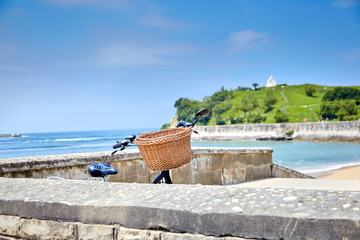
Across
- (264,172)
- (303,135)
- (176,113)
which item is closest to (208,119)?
(176,113)

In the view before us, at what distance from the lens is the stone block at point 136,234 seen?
2031 mm

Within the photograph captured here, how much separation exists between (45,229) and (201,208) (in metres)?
1.15

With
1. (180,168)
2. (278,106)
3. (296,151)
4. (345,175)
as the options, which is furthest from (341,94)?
(180,168)

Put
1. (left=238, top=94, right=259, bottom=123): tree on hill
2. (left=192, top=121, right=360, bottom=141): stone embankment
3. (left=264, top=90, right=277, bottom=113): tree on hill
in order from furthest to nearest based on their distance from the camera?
(left=238, top=94, right=259, bottom=123): tree on hill → (left=264, top=90, right=277, bottom=113): tree on hill → (left=192, top=121, right=360, bottom=141): stone embankment

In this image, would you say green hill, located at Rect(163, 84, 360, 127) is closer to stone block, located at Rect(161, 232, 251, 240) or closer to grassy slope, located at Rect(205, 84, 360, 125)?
grassy slope, located at Rect(205, 84, 360, 125)

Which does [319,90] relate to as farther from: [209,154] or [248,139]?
[209,154]

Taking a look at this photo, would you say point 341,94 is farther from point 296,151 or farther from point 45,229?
point 45,229

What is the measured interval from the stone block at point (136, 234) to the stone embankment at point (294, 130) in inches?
2619

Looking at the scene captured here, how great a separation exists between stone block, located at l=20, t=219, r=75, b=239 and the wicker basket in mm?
1272

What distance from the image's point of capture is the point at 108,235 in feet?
7.10

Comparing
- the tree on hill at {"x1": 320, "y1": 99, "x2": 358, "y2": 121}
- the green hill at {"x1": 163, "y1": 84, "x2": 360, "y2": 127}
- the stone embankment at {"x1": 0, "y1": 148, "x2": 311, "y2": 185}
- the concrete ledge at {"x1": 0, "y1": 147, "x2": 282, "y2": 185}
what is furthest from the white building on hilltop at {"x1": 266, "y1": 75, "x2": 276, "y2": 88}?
the concrete ledge at {"x1": 0, "y1": 147, "x2": 282, "y2": 185}

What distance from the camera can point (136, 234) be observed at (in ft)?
6.85

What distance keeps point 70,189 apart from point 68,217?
321 millimetres

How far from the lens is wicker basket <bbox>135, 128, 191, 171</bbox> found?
3385 mm
